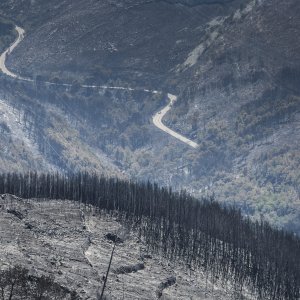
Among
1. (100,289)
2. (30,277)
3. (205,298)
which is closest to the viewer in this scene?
(30,277)

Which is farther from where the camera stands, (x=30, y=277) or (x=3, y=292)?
(x=30, y=277)

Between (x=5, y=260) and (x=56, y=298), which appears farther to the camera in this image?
(x=5, y=260)

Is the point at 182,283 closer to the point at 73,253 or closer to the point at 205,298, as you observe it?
the point at 205,298

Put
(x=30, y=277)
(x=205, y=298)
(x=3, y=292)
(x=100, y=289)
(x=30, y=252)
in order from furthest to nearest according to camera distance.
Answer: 1. (x=205, y=298)
2. (x=30, y=252)
3. (x=100, y=289)
4. (x=30, y=277)
5. (x=3, y=292)

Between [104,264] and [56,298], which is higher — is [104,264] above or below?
below

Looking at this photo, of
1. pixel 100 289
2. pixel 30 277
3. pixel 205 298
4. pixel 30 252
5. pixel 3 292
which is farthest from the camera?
pixel 205 298

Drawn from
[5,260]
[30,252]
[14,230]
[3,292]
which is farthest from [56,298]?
[14,230]

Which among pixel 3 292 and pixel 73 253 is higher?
pixel 3 292

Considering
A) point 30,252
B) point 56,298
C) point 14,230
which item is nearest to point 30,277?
point 56,298

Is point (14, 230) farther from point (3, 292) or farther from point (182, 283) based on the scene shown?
point (3, 292)
